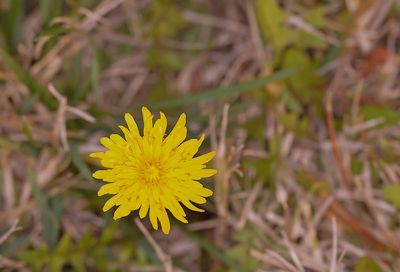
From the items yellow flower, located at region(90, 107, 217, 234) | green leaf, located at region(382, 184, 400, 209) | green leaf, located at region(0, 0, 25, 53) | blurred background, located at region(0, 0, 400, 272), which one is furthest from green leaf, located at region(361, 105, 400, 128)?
green leaf, located at region(0, 0, 25, 53)

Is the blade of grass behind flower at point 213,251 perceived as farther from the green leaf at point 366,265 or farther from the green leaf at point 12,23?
the green leaf at point 12,23

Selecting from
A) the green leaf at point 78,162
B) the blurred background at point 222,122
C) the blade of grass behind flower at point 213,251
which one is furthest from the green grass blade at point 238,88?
the blade of grass behind flower at point 213,251

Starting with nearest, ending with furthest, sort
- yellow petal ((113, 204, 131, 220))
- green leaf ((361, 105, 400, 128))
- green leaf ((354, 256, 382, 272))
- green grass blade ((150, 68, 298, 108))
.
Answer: yellow petal ((113, 204, 131, 220)) < green leaf ((354, 256, 382, 272)) < green grass blade ((150, 68, 298, 108)) < green leaf ((361, 105, 400, 128))

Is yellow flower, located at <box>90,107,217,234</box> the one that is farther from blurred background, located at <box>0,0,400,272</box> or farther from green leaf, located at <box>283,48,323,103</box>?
green leaf, located at <box>283,48,323,103</box>

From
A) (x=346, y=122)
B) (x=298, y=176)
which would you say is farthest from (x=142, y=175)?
(x=346, y=122)

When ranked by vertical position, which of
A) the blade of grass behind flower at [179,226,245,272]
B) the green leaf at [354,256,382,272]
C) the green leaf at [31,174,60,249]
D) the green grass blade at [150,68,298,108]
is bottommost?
the green leaf at [354,256,382,272]

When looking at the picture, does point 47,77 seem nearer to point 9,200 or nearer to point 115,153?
point 9,200

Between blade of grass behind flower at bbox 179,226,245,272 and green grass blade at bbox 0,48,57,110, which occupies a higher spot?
green grass blade at bbox 0,48,57,110

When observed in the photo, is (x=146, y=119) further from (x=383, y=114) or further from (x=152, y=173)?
(x=383, y=114)
